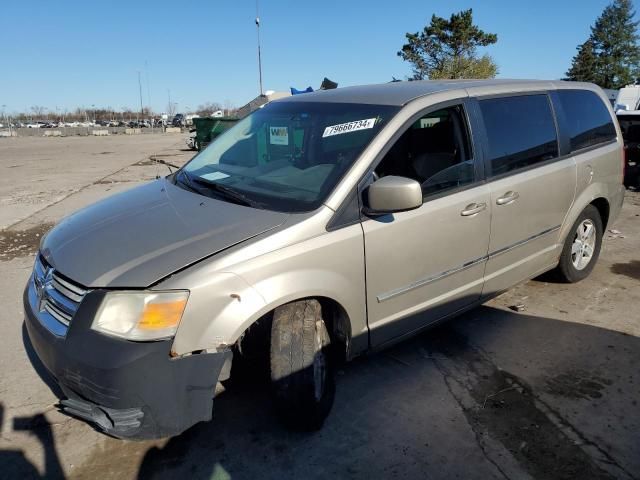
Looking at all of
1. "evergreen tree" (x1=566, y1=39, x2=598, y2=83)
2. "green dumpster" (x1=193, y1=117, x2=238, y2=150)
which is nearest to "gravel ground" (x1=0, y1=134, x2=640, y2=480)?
"green dumpster" (x1=193, y1=117, x2=238, y2=150)

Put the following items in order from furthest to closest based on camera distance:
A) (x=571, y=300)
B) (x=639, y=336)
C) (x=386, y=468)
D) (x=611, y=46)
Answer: (x=611, y=46)
(x=571, y=300)
(x=639, y=336)
(x=386, y=468)

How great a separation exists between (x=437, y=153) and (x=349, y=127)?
68 centimetres

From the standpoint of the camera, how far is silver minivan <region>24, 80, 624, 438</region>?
207 cm

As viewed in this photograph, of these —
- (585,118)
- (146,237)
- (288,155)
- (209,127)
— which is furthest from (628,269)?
(209,127)

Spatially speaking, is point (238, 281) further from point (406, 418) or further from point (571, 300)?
point (571, 300)

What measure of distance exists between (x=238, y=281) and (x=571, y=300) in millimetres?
3311

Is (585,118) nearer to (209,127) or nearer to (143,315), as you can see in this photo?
(143,315)

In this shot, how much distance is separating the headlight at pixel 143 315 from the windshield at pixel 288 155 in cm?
77

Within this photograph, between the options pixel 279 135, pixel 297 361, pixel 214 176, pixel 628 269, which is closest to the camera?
pixel 297 361

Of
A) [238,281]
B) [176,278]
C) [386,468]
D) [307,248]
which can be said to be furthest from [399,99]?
[386,468]

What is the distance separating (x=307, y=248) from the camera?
2.37 m

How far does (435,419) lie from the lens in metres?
2.68

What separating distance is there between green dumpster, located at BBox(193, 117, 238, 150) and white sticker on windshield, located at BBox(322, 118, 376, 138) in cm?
1641

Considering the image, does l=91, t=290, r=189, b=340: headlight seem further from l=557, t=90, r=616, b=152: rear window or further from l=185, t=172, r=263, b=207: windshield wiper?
l=557, t=90, r=616, b=152: rear window
